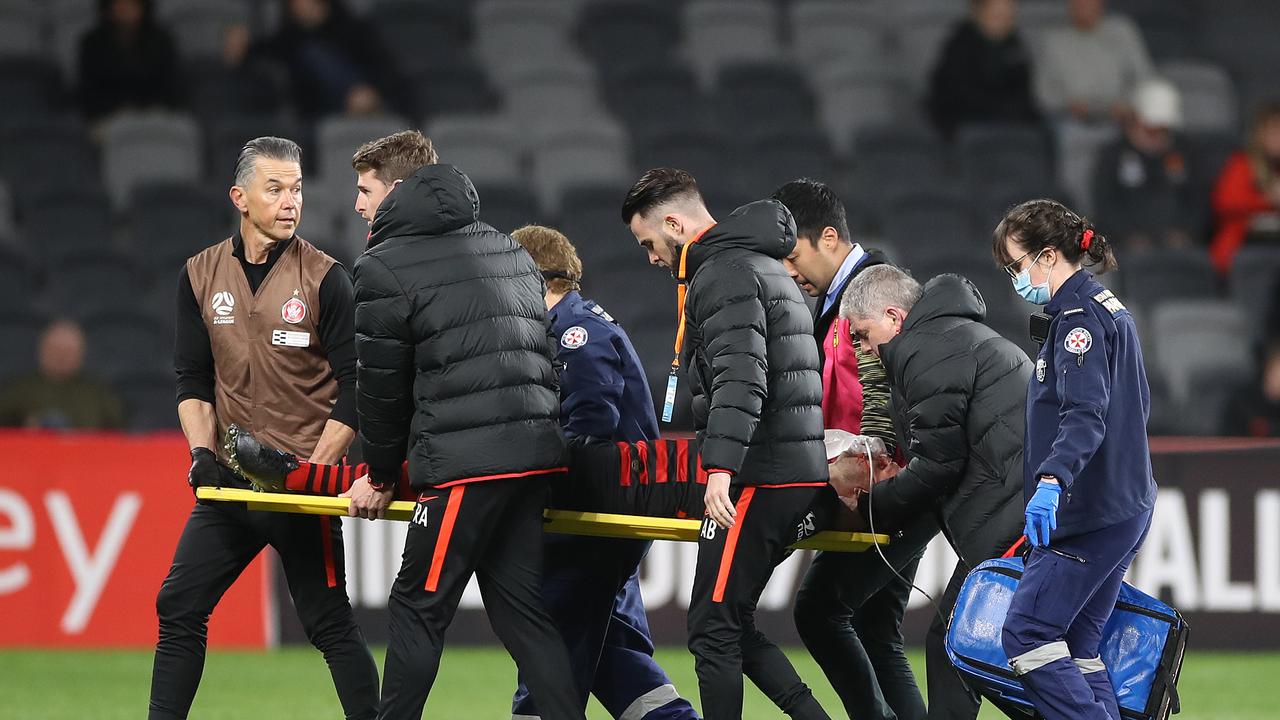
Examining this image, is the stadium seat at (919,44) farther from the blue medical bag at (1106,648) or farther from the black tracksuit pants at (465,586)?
the black tracksuit pants at (465,586)

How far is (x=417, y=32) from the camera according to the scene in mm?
13031

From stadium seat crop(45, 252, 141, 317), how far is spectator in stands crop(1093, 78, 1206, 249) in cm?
663

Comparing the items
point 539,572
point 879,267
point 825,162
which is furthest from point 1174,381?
point 539,572

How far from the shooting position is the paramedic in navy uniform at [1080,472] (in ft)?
15.4

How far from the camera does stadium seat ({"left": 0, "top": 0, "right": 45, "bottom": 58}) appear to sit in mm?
12344

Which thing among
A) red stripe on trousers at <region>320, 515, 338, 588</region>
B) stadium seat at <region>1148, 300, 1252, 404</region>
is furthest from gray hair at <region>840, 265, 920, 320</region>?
stadium seat at <region>1148, 300, 1252, 404</region>

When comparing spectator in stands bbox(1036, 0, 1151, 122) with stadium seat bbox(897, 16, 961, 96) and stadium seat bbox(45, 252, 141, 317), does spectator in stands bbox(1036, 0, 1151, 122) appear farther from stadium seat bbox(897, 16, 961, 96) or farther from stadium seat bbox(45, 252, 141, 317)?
stadium seat bbox(45, 252, 141, 317)

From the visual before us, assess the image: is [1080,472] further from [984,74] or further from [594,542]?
[984,74]

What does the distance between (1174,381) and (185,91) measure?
7328mm

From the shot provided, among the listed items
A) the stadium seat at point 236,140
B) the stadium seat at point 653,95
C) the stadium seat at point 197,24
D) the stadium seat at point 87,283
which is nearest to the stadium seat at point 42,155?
the stadium seat at point 236,140

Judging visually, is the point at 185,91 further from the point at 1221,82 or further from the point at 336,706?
the point at 1221,82

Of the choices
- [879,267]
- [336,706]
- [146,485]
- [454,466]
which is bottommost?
[336,706]

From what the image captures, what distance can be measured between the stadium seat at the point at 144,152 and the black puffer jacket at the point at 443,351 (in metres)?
7.15

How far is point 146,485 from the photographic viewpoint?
8711mm
